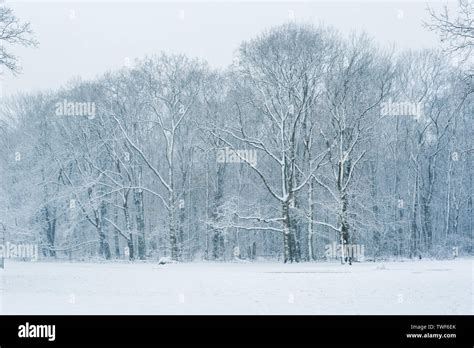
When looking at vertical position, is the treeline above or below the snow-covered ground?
above

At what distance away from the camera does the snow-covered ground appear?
18.7m

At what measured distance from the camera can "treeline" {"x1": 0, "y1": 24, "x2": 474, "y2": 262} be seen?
1575 inches

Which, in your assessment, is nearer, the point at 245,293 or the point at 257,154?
the point at 245,293

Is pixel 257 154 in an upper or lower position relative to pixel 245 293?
upper

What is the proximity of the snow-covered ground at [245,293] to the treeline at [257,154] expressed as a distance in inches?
489

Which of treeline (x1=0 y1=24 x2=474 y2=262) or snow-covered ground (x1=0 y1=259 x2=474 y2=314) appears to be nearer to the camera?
snow-covered ground (x1=0 y1=259 x2=474 y2=314)

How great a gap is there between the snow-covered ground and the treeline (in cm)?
1241

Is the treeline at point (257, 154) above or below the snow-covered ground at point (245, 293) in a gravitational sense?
above

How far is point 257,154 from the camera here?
49.8 m

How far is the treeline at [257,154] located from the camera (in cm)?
4000

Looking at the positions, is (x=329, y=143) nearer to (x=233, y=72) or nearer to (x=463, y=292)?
(x=233, y=72)

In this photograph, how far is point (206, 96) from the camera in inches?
1970

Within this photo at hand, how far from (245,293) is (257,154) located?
91.4 ft
